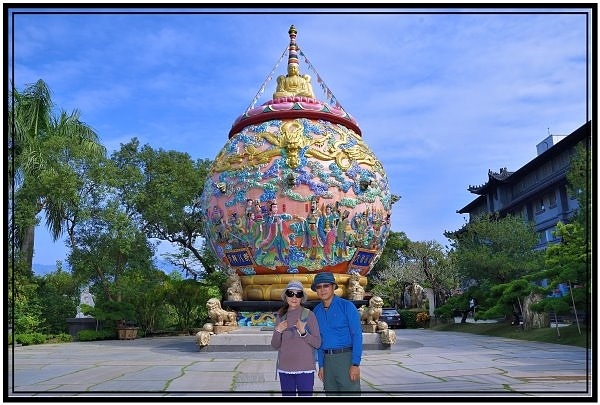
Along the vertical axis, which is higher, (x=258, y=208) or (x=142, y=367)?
(x=258, y=208)

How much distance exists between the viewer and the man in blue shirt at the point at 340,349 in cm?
449

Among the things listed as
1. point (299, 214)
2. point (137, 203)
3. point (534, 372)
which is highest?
point (137, 203)

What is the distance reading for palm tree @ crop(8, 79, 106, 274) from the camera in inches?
677

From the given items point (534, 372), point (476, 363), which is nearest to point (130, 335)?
point (476, 363)

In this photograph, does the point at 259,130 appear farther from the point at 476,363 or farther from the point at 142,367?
the point at 476,363

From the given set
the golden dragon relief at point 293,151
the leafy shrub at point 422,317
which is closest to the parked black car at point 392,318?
the leafy shrub at point 422,317

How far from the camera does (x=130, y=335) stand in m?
18.4

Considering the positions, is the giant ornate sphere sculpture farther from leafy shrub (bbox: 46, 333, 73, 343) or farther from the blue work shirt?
the blue work shirt

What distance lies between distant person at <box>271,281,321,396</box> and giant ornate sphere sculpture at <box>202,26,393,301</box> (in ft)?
26.5

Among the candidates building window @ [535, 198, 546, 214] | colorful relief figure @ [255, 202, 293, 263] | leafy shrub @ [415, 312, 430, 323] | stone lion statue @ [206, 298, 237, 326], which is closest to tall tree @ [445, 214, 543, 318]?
leafy shrub @ [415, 312, 430, 323]

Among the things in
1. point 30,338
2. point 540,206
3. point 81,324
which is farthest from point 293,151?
point 540,206

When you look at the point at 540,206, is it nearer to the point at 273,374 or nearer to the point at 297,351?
the point at 273,374

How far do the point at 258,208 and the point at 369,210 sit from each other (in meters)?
2.67

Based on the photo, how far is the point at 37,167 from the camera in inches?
713
